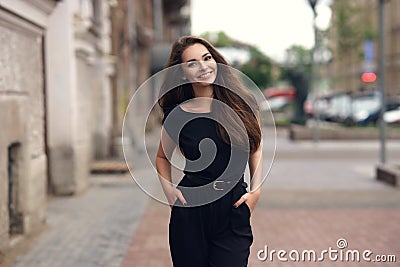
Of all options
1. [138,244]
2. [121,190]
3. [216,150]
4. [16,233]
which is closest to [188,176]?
[216,150]

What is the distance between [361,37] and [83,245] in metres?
36.7

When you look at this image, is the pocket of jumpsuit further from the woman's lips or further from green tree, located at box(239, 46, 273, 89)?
green tree, located at box(239, 46, 273, 89)

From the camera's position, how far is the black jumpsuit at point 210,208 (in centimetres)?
350

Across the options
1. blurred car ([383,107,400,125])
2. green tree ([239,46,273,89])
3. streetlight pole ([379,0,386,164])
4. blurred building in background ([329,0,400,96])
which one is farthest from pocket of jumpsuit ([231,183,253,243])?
green tree ([239,46,273,89])

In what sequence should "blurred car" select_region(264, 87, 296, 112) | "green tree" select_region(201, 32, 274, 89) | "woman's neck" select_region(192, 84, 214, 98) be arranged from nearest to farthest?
"woman's neck" select_region(192, 84, 214, 98) < "green tree" select_region(201, 32, 274, 89) < "blurred car" select_region(264, 87, 296, 112)

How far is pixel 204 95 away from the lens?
3.64 meters

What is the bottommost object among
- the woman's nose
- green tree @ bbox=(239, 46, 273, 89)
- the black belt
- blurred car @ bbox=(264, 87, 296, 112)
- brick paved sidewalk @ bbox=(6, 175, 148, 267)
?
brick paved sidewalk @ bbox=(6, 175, 148, 267)

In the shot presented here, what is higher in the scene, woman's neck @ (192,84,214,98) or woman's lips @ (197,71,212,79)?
woman's lips @ (197,71,212,79)

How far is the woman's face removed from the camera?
3.57 meters

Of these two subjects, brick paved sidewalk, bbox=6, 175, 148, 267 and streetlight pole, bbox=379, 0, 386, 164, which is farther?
streetlight pole, bbox=379, 0, 386, 164

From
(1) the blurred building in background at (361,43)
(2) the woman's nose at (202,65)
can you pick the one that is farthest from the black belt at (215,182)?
(1) the blurred building in background at (361,43)

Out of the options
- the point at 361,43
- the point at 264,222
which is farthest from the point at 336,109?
the point at 264,222

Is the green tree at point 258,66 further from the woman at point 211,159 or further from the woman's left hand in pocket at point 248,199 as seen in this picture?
the woman's left hand in pocket at point 248,199

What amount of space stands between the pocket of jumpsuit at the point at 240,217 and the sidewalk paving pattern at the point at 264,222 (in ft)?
9.55
